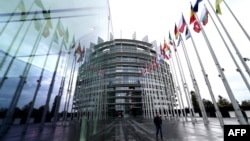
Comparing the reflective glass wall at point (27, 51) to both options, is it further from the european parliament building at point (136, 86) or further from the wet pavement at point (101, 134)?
the european parliament building at point (136, 86)

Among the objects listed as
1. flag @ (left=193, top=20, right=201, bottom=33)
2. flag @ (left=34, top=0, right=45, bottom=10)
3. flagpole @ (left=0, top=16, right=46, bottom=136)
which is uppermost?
flag @ (left=193, top=20, right=201, bottom=33)

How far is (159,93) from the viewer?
51250 mm

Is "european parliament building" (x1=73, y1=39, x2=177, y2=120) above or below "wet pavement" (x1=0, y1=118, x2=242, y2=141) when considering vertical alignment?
above

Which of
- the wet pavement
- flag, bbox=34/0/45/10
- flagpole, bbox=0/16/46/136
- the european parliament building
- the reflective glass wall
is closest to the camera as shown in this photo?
the reflective glass wall

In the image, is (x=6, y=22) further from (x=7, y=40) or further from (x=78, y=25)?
(x=78, y=25)

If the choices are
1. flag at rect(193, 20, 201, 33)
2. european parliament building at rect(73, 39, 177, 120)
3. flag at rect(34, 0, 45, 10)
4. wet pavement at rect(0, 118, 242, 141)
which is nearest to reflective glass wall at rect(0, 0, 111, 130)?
flag at rect(34, 0, 45, 10)

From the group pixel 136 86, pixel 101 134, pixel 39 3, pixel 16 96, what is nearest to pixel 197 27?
pixel 101 134

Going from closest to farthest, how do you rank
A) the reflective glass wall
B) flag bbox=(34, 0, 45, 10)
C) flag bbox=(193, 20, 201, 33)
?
1. the reflective glass wall
2. flag bbox=(34, 0, 45, 10)
3. flag bbox=(193, 20, 201, 33)

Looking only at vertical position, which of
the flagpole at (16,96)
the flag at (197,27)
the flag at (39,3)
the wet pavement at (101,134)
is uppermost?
the flag at (197,27)

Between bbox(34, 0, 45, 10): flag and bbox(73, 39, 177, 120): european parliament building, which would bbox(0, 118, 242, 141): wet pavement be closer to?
bbox(34, 0, 45, 10): flag

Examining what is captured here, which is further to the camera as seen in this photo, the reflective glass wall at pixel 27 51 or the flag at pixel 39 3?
the flag at pixel 39 3

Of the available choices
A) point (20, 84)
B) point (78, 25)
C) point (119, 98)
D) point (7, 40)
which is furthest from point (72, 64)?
point (119, 98)

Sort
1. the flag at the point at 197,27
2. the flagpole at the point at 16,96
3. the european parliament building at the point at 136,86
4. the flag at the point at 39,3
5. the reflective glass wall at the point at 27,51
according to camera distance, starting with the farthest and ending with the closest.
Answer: the european parliament building at the point at 136,86 < the flag at the point at 197,27 < the flag at the point at 39,3 < the flagpole at the point at 16,96 < the reflective glass wall at the point at 27,51

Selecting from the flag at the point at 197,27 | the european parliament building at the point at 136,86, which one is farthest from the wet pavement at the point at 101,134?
the european parliament building at the point at 136,86
